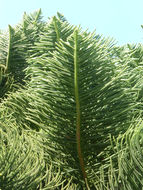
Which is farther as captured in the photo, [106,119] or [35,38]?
[35,38]

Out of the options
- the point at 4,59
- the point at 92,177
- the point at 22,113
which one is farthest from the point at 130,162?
the point at 4,59

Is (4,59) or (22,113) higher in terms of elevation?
(4,59)

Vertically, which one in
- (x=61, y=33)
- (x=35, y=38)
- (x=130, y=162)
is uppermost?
(x=35, y=38)

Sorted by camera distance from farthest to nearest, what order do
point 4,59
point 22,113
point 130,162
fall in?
point 4,59
point 22,113
point 130,162

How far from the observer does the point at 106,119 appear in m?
0.41

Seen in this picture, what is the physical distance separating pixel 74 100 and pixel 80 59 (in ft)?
0.18

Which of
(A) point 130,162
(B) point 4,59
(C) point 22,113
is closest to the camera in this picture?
(A) point 130,162

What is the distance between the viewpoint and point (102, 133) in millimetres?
425

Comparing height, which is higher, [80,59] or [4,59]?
[4,59]

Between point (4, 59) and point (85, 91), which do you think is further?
point (4, 59)

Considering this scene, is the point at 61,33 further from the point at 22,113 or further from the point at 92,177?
the point at 92,177

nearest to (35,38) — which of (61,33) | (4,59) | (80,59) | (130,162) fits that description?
(4,59)

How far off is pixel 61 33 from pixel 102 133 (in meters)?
0.21

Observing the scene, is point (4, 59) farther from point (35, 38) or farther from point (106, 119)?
point (106, 119)
